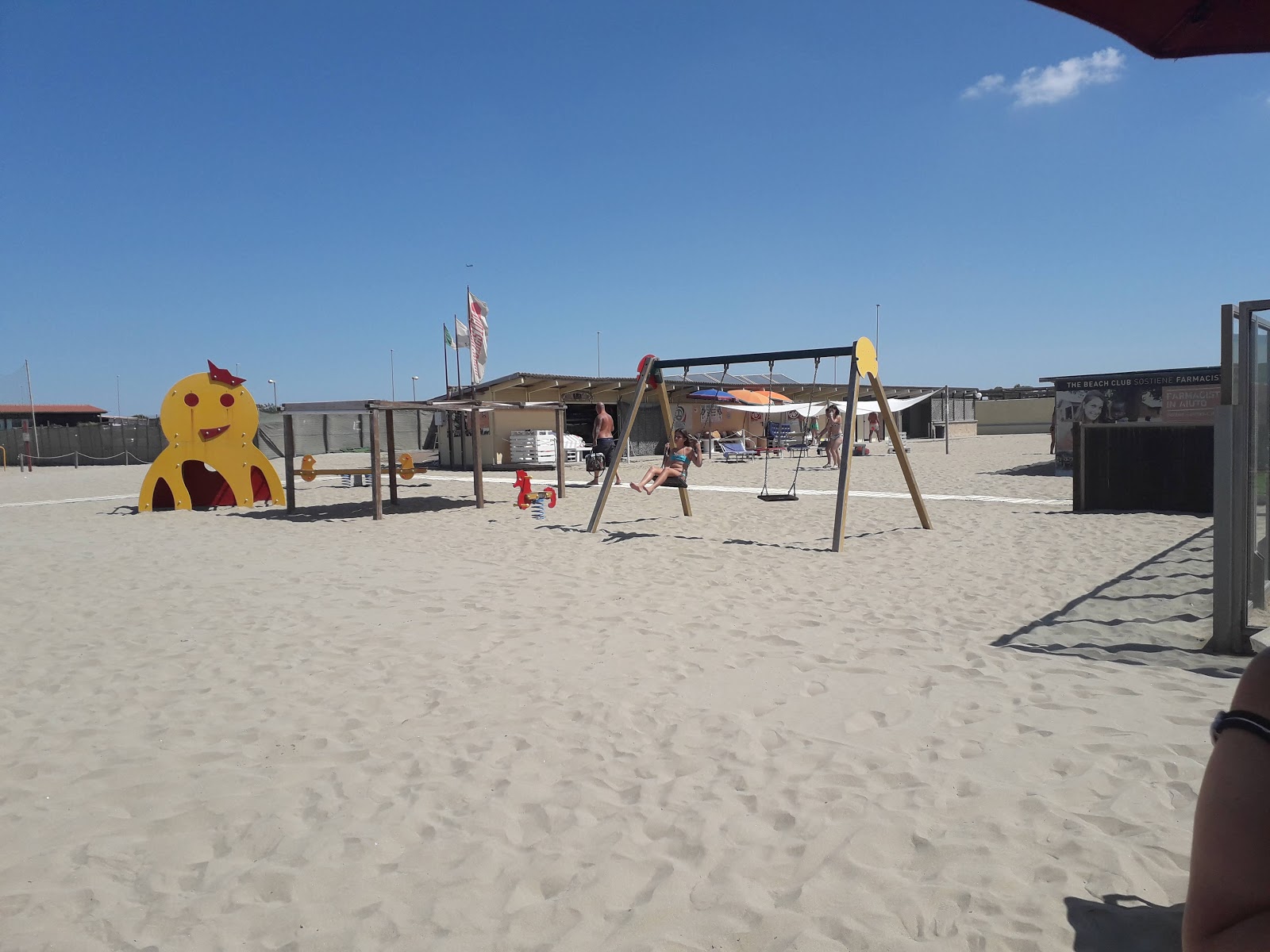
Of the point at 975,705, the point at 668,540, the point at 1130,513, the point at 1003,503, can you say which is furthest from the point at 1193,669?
the point at 1003,503

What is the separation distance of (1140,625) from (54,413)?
63.4 meters

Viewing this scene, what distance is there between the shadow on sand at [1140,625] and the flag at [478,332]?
17.1 meters

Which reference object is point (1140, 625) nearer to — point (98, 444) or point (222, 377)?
point (222, 377)

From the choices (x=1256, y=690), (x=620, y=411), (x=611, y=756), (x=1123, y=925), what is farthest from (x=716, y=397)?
(x=1256, y=690)

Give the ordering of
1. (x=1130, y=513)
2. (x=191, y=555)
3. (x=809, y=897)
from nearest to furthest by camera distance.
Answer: (x=809, y=897) < (x=191, y=555) < (x=1130, y=513)

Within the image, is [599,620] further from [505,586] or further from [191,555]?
[191,555]

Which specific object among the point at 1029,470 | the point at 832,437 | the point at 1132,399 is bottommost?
the point at 1029,470

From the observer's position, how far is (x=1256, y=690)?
0.88 metres

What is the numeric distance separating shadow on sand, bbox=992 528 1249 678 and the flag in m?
17.1

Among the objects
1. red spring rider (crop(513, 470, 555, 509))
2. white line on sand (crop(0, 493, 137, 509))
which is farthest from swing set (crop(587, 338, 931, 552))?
white line on sand (crop(0, 493, 137, 509))

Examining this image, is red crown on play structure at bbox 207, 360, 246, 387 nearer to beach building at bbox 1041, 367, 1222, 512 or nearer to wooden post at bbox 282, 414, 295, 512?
wooden post at bbox 282, 414, 295, 512

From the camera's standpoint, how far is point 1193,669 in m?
4.27

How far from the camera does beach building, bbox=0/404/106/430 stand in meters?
50.3

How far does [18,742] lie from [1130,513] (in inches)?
428
